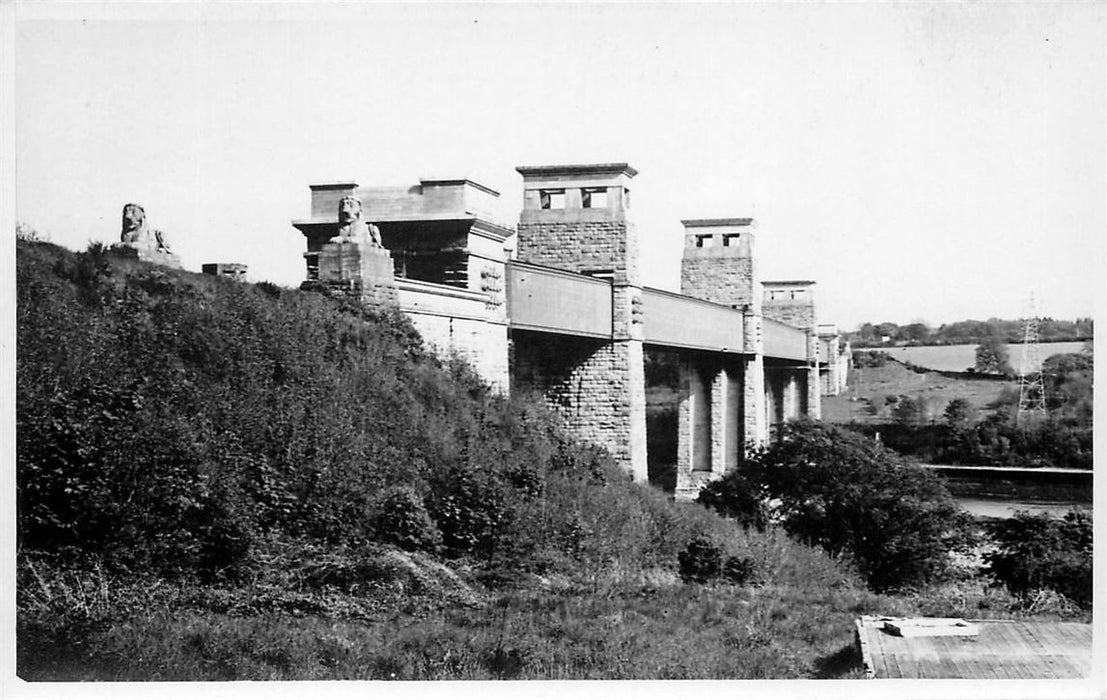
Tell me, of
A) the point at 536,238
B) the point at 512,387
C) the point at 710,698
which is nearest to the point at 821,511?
the point at 512,387

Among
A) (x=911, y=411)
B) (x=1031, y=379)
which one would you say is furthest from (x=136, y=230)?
(x=911, y=411)

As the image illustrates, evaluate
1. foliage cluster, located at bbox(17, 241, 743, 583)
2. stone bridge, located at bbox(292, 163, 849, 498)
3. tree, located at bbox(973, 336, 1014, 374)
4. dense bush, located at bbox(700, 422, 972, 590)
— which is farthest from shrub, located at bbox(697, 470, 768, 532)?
tree, located at bbox(973, 336, 1014, 374)

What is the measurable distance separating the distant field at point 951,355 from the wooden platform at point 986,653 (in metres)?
9.04

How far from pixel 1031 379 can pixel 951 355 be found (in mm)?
10453

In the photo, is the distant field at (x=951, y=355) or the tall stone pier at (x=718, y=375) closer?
the distant field at (x=951, y=355)

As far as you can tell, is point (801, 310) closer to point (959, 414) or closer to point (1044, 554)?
point (959, 414)

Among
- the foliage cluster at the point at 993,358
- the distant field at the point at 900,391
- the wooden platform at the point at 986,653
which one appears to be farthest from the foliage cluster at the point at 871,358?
the wooden platform at the point at 986,653

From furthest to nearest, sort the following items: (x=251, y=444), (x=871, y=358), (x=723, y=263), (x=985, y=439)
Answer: (x=871, y=358)
(x=723, y=263)
(x=985, y=439)
(x=251, y=444)

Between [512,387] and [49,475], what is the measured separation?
12373 mm

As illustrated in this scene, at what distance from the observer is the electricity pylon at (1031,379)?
2034 cm

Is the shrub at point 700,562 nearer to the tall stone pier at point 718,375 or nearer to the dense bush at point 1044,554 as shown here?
the dense bush at point 1044,554

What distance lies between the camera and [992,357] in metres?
28.2

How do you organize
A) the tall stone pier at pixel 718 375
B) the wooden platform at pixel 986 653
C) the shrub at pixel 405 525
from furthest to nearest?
the tall stone pier at pixel 718 375, the shrub at pixel 405 525, the wooden platform at pixel 986 653

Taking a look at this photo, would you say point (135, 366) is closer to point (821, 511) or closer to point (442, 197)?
point (442, 197)
